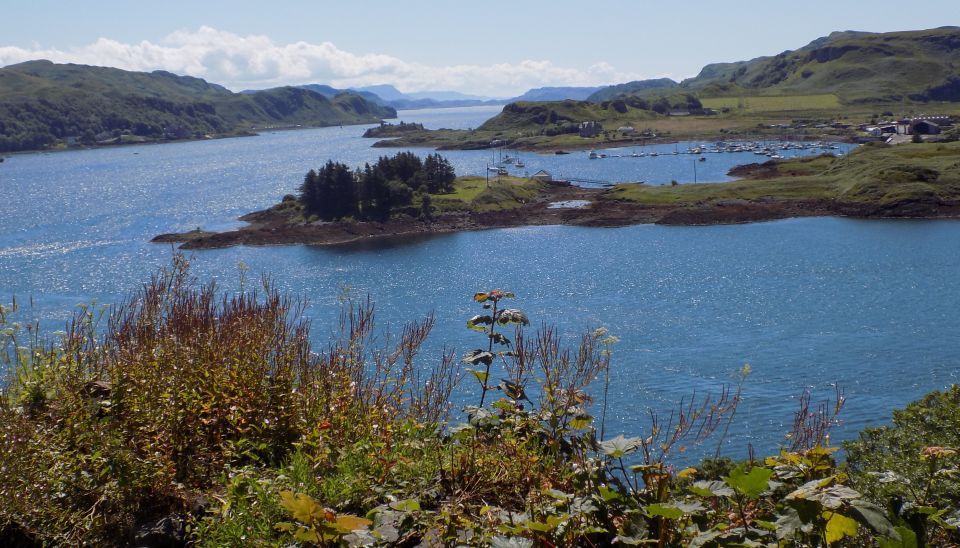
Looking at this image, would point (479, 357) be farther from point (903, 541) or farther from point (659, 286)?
point (659, 286)

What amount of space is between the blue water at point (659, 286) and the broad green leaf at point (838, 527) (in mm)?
10692

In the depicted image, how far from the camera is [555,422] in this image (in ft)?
17.1

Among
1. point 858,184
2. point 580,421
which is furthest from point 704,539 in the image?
point 858,184

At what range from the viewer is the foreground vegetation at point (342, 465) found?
438cm

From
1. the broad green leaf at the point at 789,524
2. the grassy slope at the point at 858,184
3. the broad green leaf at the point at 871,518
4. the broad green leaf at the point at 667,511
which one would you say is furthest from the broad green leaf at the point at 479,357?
the grassy slope at the point at 858,184

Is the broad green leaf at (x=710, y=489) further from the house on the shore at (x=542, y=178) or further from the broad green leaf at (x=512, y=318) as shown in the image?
the house on the shore at (x=542, y=178)

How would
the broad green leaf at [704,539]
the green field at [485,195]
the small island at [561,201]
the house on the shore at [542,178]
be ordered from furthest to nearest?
the house on the shore at [542,178], the green field at [485,195], the small island at [561,201], the broad green leaf at [704,539]

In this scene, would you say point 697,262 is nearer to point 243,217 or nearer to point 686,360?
point 686,360

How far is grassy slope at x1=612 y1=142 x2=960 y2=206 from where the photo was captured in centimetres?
7738

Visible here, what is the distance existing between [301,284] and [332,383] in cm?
4998

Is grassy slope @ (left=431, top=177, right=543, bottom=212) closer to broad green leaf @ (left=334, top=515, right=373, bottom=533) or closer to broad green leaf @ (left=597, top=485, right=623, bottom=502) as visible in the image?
broad green leaf @ (left=597, top=485, right=623, bottom=502)

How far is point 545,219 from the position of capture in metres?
81.6

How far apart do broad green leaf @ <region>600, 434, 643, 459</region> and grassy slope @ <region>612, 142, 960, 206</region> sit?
81069 millimetres

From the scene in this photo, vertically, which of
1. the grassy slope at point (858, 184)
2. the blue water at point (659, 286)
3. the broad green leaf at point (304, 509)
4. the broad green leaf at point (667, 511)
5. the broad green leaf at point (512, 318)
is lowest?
the blue water at point (659, 286)
